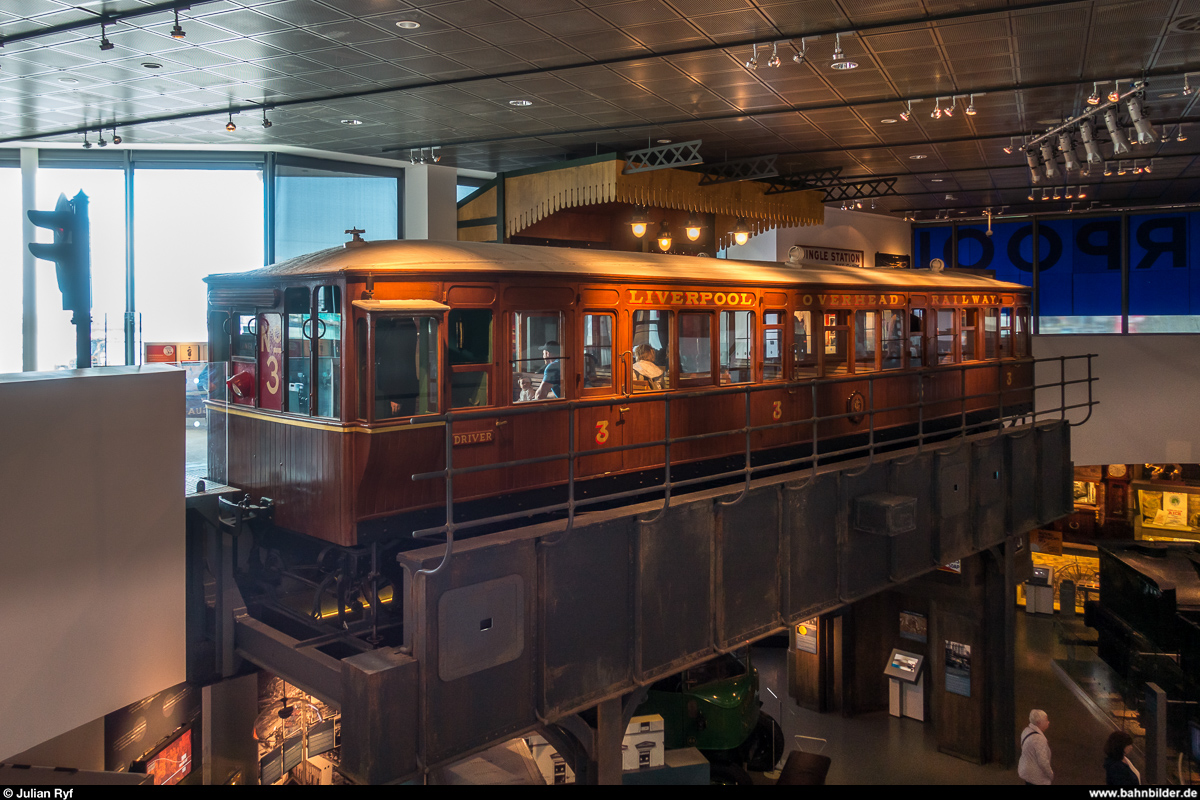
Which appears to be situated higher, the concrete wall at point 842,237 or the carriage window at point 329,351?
the concrete wall at point 842,237

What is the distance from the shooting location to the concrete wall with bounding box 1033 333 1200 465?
1939cm

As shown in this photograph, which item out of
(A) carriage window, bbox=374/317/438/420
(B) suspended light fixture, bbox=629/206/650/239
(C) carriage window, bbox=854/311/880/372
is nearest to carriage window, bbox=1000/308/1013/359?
(C) carriage window, bbox=854/311/880/372

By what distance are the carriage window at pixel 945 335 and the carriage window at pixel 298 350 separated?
9.93 meters

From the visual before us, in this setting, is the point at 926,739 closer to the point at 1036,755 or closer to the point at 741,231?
the point at 1036,755

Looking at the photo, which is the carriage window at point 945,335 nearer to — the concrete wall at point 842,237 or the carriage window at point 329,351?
the concrete wall at point 842,237

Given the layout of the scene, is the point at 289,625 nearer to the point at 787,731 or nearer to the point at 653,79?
the point at 653,79

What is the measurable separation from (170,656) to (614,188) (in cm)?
1022

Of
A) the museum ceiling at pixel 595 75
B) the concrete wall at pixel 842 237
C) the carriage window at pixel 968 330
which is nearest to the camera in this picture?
the museum ceiling at pixel 595 75

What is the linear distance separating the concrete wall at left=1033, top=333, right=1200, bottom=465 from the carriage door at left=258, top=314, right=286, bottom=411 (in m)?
18.7

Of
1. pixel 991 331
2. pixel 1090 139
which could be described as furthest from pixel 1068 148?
pixel 991 331

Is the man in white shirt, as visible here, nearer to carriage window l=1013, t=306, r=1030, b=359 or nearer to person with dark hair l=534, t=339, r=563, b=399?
carriage window l=1013, t=306, r=1030, b=359

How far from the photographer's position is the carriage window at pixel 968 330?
1404 cm

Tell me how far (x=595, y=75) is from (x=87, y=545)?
7.74 meters

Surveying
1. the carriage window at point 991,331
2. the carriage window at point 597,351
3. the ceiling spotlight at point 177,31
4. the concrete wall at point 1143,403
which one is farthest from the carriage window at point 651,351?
the concrete wall at point 1143,403
